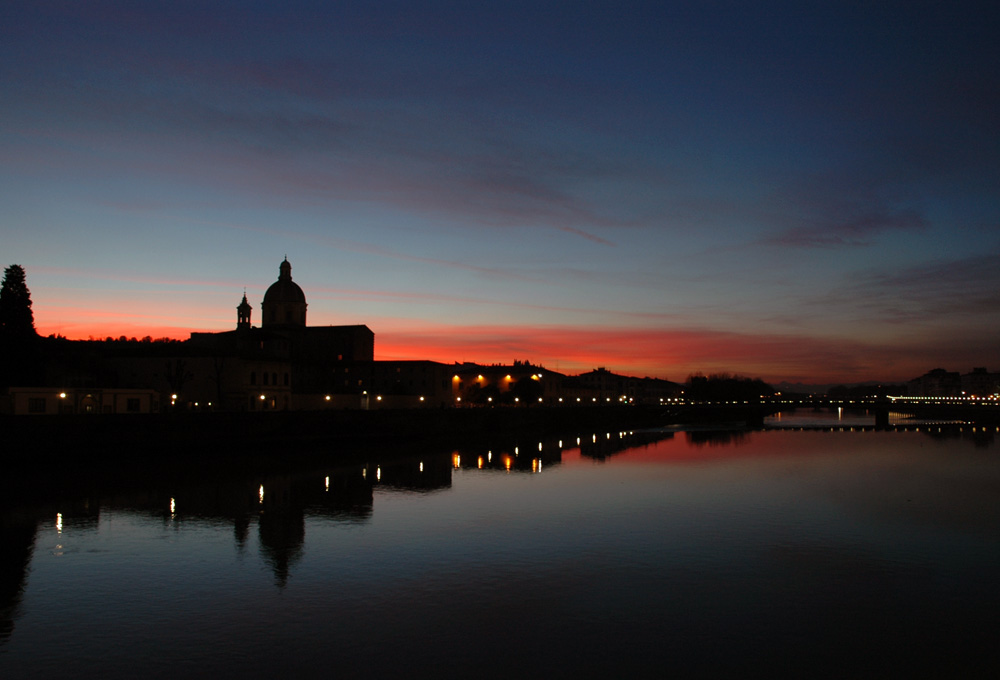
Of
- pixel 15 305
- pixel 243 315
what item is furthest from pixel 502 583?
pixel 243 315

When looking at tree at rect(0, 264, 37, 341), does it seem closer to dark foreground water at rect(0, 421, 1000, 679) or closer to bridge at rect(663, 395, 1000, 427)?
dark foreground water at rect(0, 421, 1000, 679)

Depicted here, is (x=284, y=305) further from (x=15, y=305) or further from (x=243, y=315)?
(x=15, y=305)

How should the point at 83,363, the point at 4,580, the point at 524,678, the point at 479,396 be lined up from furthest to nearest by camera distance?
the point at 479,396
the point at 83,363
the point at 4,580
the point at 524,678

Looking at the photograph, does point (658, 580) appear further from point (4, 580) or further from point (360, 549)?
point (4, 580)

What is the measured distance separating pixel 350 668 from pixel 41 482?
3239 cm

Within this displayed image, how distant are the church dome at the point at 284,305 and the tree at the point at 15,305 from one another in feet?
160

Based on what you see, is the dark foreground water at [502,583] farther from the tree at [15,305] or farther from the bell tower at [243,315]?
the bell tower at [243,315]

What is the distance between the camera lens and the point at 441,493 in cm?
3825

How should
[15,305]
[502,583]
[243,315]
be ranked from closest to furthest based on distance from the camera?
[502,583] < [15,305] < [243,315]

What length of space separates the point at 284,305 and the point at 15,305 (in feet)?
166

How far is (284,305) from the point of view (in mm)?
114312

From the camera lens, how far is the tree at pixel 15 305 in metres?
63.5

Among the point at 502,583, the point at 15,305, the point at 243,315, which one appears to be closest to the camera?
the point at 502,583

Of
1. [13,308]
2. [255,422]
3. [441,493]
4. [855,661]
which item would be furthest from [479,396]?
[855,661]
